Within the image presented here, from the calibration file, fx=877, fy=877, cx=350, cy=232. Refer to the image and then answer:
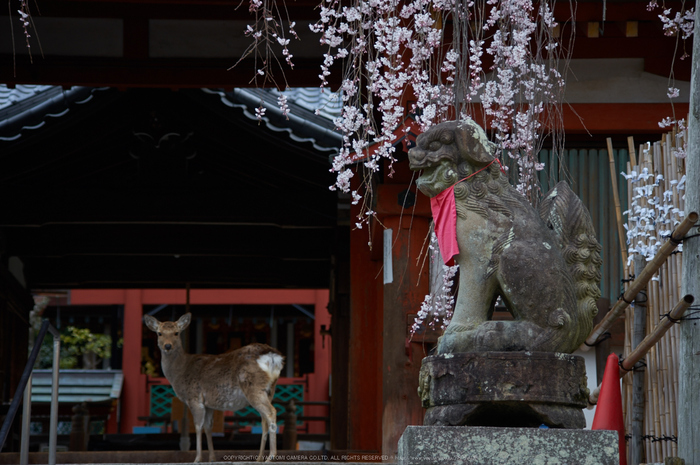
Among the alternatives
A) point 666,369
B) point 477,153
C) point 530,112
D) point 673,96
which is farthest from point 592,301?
point 673,96

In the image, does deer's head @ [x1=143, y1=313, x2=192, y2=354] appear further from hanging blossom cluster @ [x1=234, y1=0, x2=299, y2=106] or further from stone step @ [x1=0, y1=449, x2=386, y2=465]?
hanging blossom cluster @ [x1=234, y1=0, x2=299, y2=106]

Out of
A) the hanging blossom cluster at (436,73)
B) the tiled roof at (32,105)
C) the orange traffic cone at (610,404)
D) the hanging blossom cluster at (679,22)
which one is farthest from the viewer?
the tiled roof at (32,105)

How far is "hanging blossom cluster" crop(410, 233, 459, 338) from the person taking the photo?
637 centimetres

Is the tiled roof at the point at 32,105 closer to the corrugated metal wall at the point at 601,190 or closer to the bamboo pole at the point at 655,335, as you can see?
the corrugated metal wall at the point at 601,190

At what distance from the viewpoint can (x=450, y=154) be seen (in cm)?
404

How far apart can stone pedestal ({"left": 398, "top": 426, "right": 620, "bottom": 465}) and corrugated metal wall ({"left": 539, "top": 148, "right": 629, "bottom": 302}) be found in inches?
130

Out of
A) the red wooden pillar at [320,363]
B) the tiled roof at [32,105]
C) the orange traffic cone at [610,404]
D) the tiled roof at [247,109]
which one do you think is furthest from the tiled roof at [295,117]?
the red wooden pillar at [320,363]

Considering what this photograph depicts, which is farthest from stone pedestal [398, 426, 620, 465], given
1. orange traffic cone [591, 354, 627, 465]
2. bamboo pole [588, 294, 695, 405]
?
orange traffic cone [591, 354, 627, 465]

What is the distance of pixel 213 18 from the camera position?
7.95 metres

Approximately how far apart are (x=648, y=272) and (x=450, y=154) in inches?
69.2

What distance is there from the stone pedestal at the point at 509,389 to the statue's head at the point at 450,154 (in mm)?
816

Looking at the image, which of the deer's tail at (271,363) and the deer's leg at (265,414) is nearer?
the deer's leg at (265,414)

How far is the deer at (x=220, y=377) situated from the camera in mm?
7832

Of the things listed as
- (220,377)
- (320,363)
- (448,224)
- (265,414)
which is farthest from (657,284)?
(320,363)
